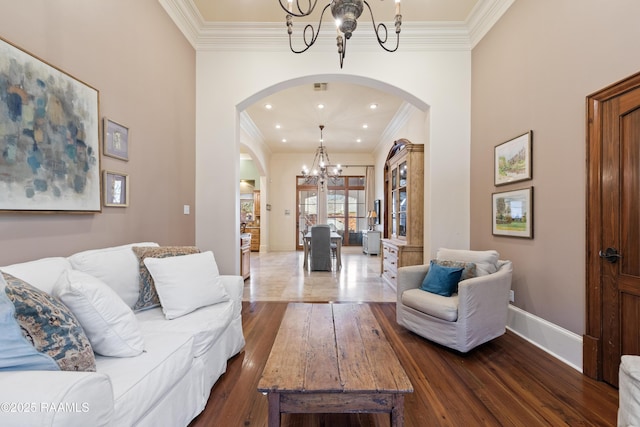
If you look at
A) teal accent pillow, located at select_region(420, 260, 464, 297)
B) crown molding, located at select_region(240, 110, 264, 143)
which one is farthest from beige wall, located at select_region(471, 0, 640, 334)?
crown molding, located at select_region(240, 110, 264, 143)

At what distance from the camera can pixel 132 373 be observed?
1.20 m

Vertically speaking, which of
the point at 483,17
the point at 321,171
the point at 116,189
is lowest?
the point at 116,189

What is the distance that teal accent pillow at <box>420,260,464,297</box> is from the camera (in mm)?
2580

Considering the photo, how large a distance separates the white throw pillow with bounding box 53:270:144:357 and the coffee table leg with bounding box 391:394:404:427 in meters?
1.28

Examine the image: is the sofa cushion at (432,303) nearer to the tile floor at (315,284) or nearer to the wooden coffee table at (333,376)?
the wooden coffee table at (333,376)

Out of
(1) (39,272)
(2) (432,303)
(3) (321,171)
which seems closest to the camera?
(1) (39,272)

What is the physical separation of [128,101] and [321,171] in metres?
5.02

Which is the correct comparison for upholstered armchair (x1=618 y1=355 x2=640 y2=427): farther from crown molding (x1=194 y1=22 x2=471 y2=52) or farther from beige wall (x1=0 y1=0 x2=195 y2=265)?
crown molding (x1=194 y1=22 x2=471 y2=52)

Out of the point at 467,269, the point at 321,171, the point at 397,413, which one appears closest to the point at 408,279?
the point at 467,269

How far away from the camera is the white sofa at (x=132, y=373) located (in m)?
0.78

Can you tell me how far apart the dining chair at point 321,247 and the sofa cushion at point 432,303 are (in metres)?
2.92

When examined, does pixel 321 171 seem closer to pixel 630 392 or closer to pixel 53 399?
pixel 630 392

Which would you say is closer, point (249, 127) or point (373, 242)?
point (249, 127)

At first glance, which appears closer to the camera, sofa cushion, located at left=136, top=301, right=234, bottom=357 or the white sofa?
the white sofa
